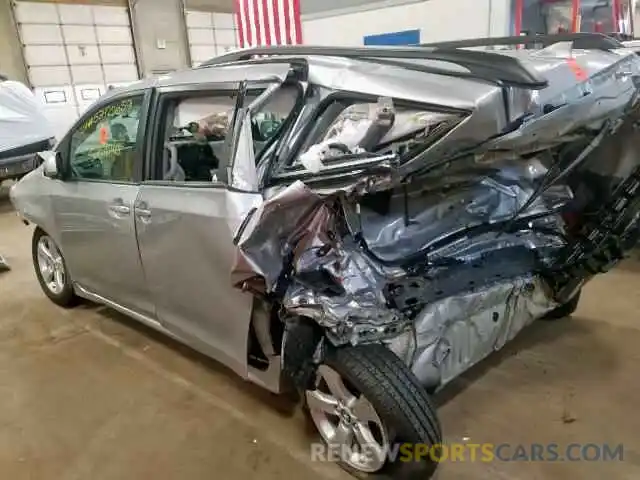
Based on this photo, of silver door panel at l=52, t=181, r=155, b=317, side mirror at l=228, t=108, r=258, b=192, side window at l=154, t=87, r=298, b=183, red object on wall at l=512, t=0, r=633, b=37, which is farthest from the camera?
red object on wall at l=512, t=0, r=633, b=37

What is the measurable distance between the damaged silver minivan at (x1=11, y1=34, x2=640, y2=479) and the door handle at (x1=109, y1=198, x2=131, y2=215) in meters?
0.02

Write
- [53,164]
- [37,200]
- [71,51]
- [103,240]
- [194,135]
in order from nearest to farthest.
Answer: [194,135] < [103,240] < [53,164] < [37,200] < [71,51]

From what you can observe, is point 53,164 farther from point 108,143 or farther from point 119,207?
point 119,207

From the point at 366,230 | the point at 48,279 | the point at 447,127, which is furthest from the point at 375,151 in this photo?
the point at 48,279

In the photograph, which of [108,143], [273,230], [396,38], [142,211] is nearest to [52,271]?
[108,143]

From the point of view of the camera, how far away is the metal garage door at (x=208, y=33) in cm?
1124

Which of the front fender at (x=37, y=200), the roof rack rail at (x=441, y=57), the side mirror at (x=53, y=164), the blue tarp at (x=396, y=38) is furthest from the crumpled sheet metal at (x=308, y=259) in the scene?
the blue tarp at (x=396, y=38)

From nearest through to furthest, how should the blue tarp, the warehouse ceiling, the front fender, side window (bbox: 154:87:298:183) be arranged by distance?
side window (bbox: 154:87:298:183) < the front fender < the blue tarp < the warehouse ceiling

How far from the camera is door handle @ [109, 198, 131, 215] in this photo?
2.77 meters

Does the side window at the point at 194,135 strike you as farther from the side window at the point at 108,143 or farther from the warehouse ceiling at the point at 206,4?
the warehouse ceiling at the point at 206,4

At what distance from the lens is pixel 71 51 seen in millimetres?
9695

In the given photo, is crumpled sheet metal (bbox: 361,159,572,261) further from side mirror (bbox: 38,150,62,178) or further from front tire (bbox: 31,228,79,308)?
front tire (bbox: 31,228,79,308)

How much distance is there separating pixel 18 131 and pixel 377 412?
780 cm

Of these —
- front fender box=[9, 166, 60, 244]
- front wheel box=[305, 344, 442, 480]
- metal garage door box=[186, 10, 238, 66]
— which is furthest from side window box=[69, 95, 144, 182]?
metal garage door box=[186, 10, 238, 66]
